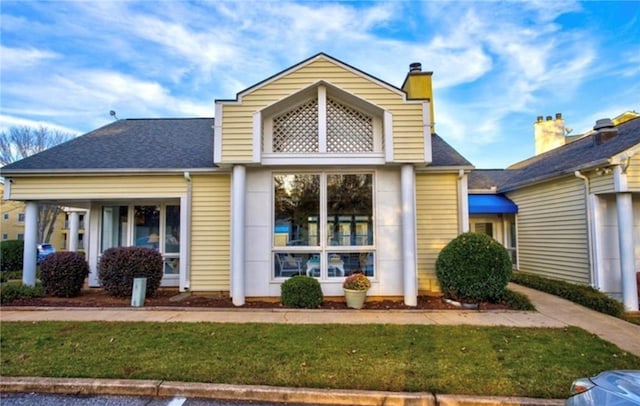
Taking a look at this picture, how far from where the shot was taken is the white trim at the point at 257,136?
7785mm

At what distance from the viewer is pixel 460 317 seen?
6680 millimetres

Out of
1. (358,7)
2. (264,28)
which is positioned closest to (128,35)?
(264,28)

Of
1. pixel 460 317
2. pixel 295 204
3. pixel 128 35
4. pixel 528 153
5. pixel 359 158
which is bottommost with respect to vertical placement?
pixel 460 317

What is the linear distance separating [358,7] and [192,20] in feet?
17.1

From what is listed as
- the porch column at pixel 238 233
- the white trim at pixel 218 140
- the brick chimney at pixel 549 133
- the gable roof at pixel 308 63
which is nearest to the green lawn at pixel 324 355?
the porch column at pixel 238 233

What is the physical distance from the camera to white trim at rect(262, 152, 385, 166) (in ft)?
26.2

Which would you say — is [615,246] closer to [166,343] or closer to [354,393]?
[354,393]

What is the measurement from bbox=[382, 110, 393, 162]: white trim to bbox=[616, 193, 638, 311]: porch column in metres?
5.50

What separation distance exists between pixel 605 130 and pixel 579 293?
17.1ft

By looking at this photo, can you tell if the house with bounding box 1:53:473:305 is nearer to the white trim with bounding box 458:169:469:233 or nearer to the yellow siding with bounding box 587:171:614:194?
the white trim with bounding box 458:169:469:233

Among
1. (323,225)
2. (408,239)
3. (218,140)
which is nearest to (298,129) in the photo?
(218,140)

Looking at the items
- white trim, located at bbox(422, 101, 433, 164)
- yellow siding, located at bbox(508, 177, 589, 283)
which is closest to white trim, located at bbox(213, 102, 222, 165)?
white trim, located at bbox(422, 101, 433, 164)

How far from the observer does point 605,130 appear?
31.9 ft

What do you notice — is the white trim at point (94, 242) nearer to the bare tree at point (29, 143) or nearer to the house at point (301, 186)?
the house at point (301, 186)
